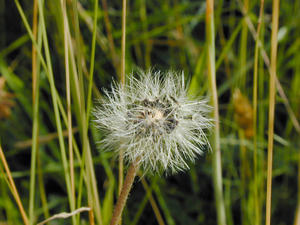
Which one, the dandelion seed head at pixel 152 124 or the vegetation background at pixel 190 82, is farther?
the vegetation background at pixel 190 82

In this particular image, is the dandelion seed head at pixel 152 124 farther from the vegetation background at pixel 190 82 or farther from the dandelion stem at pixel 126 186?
the vegetation background at pixel 190 82

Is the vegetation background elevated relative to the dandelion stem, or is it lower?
elevated

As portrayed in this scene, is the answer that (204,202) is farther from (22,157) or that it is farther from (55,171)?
(22,157)

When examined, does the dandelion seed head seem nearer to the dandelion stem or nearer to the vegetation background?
the dandelion stem

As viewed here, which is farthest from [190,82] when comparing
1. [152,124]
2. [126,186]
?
[126,186]

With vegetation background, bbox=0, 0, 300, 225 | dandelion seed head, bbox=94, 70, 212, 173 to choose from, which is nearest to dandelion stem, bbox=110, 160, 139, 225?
dandelion seed head, bbox=94, 70, 212, 173

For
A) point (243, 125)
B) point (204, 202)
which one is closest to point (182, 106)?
point (243, 125)

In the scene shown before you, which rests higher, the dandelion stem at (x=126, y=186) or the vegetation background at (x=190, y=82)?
the vegetation background at (x=190, y=82)

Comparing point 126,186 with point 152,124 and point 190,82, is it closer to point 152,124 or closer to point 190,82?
point 152,124

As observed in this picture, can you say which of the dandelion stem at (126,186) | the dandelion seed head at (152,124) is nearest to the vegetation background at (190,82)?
the dandelion seed head at (152,124)

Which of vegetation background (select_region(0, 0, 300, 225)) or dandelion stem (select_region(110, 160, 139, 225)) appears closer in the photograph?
dandelion stem (select_region(110, 160, 139, 225))

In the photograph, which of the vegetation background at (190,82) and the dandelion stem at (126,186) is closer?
the dandelion stem at (126,186)
